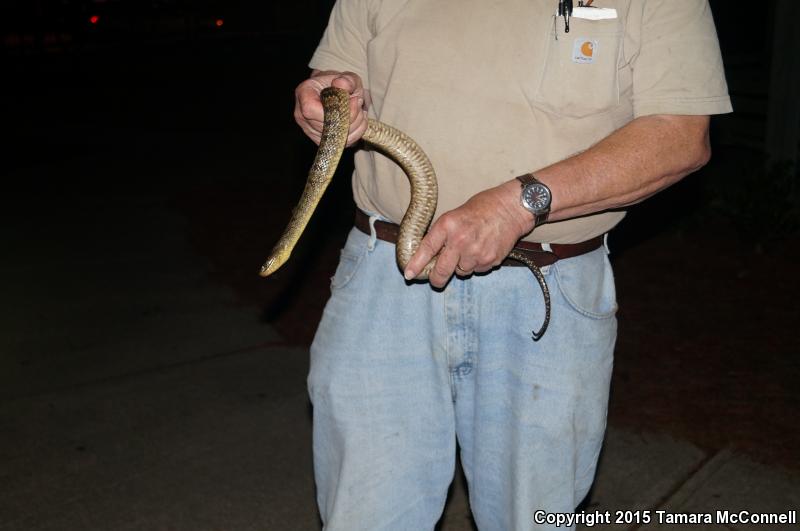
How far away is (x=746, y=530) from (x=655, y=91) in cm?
230

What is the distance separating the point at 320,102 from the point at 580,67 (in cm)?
73

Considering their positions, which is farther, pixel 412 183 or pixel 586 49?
pixel 412 183

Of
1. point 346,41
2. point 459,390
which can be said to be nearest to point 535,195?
point 459,390

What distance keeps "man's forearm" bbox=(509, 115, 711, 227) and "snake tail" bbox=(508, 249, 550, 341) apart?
0.62ft

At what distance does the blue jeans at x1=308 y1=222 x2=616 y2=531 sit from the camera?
235 centimetres

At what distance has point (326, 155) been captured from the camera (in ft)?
7.83

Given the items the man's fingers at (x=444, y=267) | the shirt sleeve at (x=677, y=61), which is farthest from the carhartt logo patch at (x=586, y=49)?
the man's fingers at (x=444, y=267)

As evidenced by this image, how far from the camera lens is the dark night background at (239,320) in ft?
13.6

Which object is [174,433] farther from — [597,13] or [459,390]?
[597,13]

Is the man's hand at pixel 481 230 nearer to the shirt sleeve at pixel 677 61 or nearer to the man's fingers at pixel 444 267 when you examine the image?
the man's fingers at pixel 444 267

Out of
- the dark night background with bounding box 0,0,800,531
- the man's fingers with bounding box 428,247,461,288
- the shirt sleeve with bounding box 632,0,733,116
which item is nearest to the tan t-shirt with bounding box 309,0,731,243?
the shirt sleeve with bounding box 632,0,733,116

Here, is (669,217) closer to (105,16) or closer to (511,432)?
(511,432)

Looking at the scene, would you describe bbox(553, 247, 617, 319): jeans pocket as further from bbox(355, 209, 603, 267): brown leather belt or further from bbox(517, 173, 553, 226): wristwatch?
bbox(517, 173, 553, 226): wristwatch

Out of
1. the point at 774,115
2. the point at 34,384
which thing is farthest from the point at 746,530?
the point at 774,115
